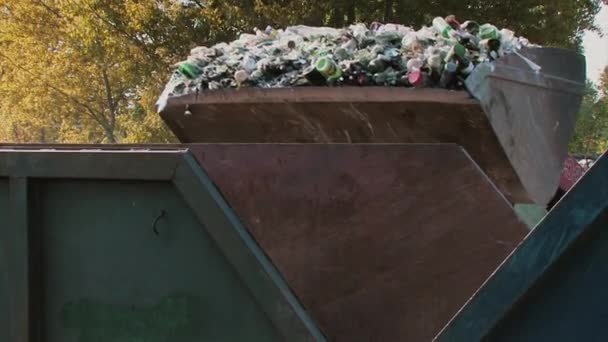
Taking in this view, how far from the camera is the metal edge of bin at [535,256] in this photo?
1.20m

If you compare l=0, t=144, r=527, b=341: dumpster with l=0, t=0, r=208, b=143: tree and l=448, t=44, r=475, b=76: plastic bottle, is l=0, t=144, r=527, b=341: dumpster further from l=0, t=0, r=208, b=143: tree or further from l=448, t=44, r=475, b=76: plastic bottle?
l=0, t=0, r=208, b=143: tree

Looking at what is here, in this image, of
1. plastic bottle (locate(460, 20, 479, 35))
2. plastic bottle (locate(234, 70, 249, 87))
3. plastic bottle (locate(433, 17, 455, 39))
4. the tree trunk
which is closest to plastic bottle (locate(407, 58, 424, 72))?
plastic bottle (locate(433, 17, 455, 39))

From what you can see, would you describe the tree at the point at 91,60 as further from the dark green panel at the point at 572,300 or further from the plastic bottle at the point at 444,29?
the dark green panel at the point at 572,300

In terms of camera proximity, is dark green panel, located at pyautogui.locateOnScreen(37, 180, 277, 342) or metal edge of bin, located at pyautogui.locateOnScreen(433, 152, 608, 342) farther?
dark green panel, located at pyautogui.locateOnScreen(37, 180, 277, 342)

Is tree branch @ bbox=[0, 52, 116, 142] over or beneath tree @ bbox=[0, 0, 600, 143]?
beneath

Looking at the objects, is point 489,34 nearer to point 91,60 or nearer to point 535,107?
point 535,107

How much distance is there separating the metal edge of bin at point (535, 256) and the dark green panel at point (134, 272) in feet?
1.70

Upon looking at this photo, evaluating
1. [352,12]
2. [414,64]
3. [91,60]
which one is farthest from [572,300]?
[91,60]

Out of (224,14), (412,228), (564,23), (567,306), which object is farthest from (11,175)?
(564,23)

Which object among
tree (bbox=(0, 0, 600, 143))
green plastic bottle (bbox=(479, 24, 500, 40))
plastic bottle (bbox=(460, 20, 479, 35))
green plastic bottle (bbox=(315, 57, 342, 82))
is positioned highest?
green plastic bottle (bbox=(479, 24, 500, 40))

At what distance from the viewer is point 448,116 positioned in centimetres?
265

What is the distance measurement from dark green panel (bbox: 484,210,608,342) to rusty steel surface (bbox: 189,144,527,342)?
0.47 metres

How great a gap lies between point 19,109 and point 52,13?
5958mm

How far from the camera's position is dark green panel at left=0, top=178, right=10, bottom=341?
1.78 meters
